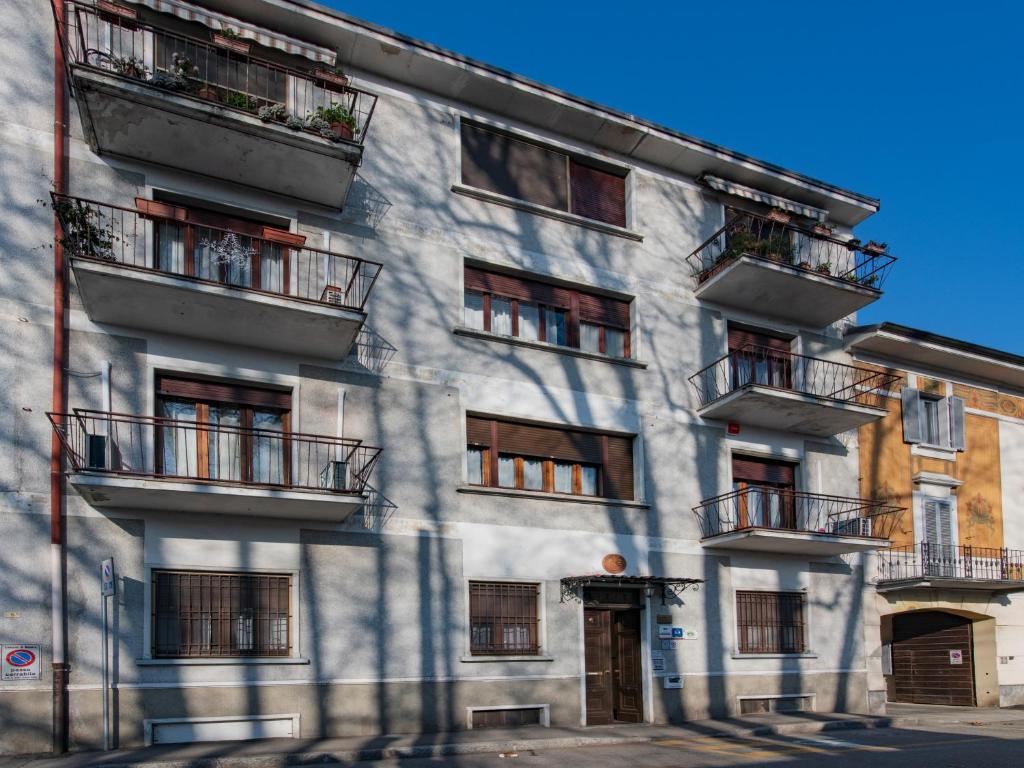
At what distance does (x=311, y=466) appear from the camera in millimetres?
14547

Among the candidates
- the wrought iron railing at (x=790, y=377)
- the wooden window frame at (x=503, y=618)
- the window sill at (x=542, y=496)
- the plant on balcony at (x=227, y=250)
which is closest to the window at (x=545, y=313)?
the wrought iron railing at (x=790, y=377)

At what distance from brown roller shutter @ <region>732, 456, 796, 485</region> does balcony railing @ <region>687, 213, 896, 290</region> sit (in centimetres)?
374

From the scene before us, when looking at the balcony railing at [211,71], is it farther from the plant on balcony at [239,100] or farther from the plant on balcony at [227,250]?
the plant on balcony at [227,250]

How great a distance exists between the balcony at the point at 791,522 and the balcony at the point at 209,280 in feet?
25.7

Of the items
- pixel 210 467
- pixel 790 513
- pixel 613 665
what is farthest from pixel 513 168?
pixel 613 665

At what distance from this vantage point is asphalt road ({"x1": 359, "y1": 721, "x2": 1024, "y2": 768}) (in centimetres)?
1226

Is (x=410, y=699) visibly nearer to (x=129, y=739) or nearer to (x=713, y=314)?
(x=129, y=739)

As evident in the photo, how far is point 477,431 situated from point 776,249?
24.1ft

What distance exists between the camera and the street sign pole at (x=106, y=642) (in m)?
12.2

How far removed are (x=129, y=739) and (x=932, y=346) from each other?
17.7m

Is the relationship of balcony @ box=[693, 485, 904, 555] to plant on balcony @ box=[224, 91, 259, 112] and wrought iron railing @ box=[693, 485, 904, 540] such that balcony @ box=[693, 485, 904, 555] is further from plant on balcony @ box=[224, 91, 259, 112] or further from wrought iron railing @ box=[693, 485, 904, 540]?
plant on balcony @ box=[224, 91, 259, 112]

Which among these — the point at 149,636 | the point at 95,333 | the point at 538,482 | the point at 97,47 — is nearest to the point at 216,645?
the point at 149,636

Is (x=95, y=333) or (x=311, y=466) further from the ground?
(x=95, y=333)

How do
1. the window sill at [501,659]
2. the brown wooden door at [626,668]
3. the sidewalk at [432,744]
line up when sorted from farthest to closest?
the brown wooden door at [626,668] < the window sill at [501,659] < the sidewalk at [432,744]
